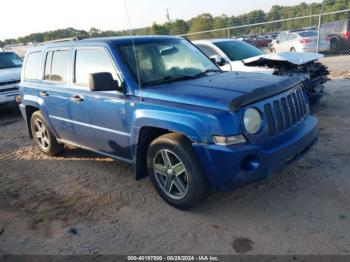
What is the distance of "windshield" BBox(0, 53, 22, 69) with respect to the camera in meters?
11.0

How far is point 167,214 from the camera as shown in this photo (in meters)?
3.91

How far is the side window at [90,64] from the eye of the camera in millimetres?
4340

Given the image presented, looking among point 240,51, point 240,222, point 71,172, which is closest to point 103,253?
point 240,222

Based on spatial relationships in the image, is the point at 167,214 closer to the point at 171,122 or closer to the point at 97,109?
the point at 171,122

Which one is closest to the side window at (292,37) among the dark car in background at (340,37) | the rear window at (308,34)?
the rear window at (308,34)

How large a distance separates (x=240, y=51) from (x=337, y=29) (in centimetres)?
1284

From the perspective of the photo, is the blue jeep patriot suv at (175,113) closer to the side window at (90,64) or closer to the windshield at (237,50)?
the side window at (90,64)

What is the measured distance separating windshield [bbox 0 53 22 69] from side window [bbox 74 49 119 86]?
7.34 meters

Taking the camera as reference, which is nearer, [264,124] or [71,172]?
[264,124]

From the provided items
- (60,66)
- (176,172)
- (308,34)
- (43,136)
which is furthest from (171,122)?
(308,34)

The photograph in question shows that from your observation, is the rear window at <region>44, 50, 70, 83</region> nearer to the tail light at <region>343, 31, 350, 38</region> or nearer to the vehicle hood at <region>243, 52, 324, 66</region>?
the vehicle hood at <region>243, 52, 324, 66</region>

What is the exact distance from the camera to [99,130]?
459cm

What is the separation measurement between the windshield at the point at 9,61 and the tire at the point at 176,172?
28.9ft

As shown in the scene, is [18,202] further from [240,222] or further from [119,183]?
[240,222]
